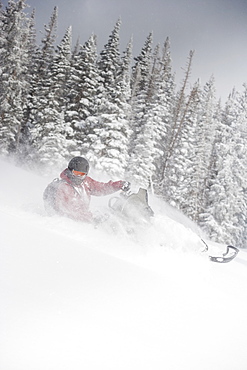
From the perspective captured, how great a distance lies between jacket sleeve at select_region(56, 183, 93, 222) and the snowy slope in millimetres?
938

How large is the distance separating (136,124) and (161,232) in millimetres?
Result: 22901

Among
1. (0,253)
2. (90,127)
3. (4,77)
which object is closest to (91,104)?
(90,127)

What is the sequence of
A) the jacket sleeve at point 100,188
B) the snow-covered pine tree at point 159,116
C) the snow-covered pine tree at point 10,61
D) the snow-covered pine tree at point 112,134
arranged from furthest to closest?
the snow-covered pine tree at point 159,116
the snow-covered pine tree at point 10,61
the snow-covered pine tree at point 112,134
the jacket sleeve at point 100,188

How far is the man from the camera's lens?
14.7 ft

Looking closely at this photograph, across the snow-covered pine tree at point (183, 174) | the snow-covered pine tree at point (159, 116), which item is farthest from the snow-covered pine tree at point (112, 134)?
the snow-covered pine tree at point (183, 174)

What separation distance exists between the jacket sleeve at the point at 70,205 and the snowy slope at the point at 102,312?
3.08ft

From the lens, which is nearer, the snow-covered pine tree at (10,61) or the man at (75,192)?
the man at (75,192)

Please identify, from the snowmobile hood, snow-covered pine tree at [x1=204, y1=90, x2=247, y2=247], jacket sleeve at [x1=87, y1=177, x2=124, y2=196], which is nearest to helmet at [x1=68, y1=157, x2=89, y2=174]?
the snowmobile hood

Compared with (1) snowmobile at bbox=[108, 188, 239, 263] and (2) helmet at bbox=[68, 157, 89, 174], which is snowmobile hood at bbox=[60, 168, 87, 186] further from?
(1) snowmobile at bbox=[108, 188, 239, 263]

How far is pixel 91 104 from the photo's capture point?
2197 cm

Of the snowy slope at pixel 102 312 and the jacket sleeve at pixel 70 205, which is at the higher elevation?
the jacket sleeve at pixel 70 205

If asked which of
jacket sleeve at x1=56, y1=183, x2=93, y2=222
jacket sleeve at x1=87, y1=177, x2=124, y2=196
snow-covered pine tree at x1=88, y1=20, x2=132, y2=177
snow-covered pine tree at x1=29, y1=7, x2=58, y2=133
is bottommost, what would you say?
jacket sleeve at x1=56, y1=183, x2=93, y2=222

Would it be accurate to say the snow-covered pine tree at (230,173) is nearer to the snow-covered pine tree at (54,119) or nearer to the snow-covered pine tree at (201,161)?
the snow-covered pine tree at (201,161)

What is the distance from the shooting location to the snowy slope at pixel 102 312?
1834mm
